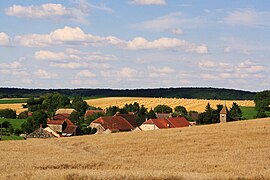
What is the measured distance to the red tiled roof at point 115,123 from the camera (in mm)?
90456

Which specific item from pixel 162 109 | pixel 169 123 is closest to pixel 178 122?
pixel 169 123

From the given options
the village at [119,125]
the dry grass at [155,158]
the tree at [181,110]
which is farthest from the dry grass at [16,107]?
the dry grass at [155,158]

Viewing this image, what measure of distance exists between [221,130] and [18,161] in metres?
21.6

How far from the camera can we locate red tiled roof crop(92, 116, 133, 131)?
3561 inches

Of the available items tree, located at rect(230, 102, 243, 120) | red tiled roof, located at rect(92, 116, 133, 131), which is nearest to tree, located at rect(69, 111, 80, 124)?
red tiled roof, located at rect(92, 116, 133, 131)

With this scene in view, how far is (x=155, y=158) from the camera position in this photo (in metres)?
27.0

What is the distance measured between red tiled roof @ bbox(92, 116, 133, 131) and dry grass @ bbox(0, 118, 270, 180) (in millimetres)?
47743

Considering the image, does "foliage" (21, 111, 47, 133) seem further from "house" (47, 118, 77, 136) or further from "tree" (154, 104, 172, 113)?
"tree" (154, 104, 172, 113)

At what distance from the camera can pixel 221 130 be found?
4234 centimetres

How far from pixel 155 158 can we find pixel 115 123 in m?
65.4

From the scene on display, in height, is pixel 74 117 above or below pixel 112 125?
above

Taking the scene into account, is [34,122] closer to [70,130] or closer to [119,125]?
[70,130]

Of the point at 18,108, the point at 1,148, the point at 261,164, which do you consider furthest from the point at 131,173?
the point at 18,108

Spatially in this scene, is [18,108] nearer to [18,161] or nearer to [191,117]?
[191,117]
